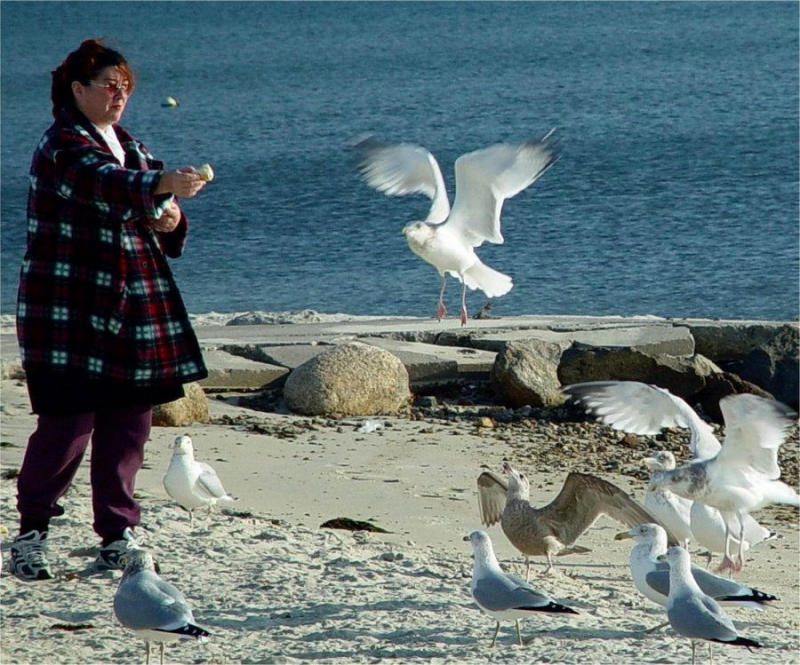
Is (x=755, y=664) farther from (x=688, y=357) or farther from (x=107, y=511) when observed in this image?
(x=688, y=357)

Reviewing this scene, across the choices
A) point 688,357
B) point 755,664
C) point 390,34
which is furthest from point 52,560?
point 390,34

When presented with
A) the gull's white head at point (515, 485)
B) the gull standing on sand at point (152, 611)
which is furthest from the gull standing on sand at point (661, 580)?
the gull standing on sand at point (152, 611)

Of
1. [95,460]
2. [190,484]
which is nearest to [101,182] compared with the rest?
[95,460]

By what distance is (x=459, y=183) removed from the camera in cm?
1261

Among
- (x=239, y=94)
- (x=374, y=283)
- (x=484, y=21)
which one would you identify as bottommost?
(x=374, y=283)

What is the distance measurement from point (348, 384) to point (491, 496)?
9.89 ft

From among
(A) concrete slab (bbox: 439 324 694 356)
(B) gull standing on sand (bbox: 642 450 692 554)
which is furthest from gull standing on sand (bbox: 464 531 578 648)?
(A) concrete slab (bbox: 439 324 694 356)

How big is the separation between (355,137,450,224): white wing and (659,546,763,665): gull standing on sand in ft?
25.9

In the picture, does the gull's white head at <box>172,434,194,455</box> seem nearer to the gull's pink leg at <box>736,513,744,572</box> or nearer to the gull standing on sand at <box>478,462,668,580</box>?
the gull standing on sand at <box>478,462,668,580</box>

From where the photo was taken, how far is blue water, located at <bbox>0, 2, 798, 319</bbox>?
20.5 metres

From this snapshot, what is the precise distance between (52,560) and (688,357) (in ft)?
19.2

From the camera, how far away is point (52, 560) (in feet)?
18.1

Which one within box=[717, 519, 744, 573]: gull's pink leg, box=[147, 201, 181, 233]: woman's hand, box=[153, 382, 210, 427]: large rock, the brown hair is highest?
the brown hair

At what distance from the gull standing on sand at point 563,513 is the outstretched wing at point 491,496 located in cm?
29
